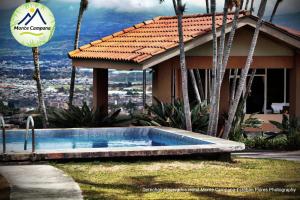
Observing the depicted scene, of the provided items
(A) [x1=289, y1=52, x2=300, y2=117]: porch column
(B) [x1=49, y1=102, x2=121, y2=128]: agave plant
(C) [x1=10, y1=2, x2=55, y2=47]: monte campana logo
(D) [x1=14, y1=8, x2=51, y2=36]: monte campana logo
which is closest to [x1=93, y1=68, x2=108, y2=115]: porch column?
(B) [x1=49, y1=102, x2=121, y2=128]: agave plant

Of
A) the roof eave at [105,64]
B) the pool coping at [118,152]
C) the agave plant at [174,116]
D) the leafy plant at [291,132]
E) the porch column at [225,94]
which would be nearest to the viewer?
the pool coping at [118,152]

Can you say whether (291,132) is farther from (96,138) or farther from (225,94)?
(96,138)

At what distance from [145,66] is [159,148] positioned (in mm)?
4958

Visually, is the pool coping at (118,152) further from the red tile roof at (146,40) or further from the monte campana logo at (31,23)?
the red tile roof at (146,40)

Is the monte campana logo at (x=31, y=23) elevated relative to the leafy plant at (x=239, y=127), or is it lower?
elevated

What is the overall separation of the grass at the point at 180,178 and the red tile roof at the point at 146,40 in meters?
Result: 5.22

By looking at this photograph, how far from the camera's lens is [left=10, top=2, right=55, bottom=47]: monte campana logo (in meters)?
9.51

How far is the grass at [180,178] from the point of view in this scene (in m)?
8.47

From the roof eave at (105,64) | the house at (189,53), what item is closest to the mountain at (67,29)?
the house at (189,53)

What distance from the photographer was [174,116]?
52.5ft

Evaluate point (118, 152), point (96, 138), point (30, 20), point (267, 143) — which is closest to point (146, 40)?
point (96, 138)

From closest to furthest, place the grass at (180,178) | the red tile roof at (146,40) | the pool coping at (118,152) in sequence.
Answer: the grass at (180,178) < the pool coping at (118,152) < the red tile roof at (146,40)

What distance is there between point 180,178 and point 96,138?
5786mm

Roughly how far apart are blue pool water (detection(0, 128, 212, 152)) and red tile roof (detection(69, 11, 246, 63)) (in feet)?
5.59
